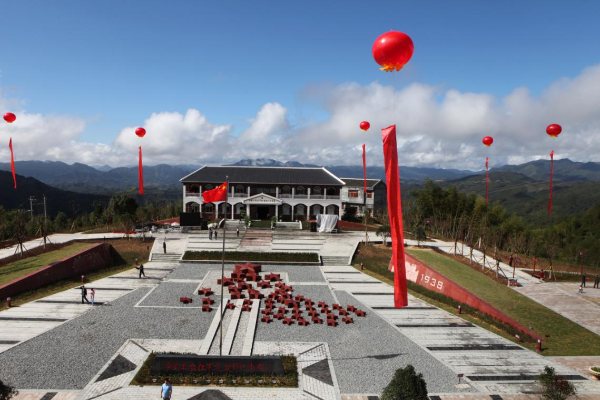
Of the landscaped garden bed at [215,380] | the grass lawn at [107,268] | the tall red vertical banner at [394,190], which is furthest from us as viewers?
the grass lawn at [107,268]

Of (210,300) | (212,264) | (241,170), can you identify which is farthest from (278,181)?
(210,300)

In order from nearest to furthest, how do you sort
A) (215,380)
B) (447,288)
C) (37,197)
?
(215,380), (447,288), (37,197)

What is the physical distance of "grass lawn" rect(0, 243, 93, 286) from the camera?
20.5 meters

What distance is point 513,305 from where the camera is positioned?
771 inches

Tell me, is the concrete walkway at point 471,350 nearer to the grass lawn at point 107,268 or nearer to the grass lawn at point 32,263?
the grass lawn at point 107,268

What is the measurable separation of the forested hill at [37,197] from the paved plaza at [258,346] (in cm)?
10229

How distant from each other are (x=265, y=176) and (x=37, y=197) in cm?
10876

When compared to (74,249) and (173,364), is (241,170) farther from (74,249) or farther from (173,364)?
(173,364)

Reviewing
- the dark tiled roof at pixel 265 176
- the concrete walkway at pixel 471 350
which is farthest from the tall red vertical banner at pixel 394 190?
the dark tiled roof at pixel 265 176

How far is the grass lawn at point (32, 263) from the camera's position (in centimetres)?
2047

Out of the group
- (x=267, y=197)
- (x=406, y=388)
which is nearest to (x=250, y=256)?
(x=267, y=197)

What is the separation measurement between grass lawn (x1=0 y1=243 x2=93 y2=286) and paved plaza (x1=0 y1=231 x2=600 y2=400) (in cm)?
346

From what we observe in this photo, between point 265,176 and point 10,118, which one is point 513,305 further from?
point 265,176

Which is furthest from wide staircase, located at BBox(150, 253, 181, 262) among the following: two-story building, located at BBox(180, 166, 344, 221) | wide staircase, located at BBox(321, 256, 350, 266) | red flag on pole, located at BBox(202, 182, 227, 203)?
two-story building, located at BBox(180, 166, 344, 221)
